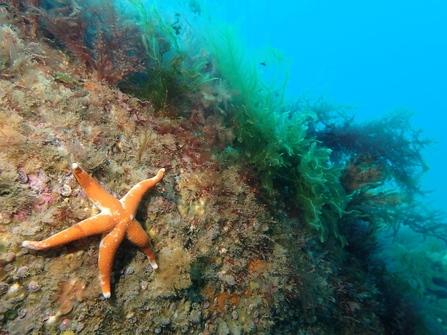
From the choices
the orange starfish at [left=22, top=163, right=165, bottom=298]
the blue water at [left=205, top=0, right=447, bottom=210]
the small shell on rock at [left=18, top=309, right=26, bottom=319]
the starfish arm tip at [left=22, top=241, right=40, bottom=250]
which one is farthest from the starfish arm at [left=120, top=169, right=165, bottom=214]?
the blue water at [left=205, top=0, right=447, bottom=210]

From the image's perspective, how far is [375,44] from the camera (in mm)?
138750

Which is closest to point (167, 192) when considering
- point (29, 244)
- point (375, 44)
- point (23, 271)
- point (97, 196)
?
point (97, 196)

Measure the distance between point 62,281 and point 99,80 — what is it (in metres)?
2.82

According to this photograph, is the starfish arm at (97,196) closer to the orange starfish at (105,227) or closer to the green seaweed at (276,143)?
the orange starfish at (105,227)

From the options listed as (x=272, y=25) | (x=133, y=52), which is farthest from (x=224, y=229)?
(x=272, y=25)

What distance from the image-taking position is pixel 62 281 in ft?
7.72

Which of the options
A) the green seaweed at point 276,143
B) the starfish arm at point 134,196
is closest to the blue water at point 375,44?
the green seaweed at point 276,143

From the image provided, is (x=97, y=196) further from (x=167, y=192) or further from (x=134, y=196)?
(x=167, y=192)

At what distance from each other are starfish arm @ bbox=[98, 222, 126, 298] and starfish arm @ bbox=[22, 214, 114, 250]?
0.26 ft

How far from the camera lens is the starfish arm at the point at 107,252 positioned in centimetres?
227

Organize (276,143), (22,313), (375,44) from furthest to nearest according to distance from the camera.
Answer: (375,44)
(276,143)
(22,313)

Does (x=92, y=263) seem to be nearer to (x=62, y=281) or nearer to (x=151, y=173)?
(x=62, y=281)

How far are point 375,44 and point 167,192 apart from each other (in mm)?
180369

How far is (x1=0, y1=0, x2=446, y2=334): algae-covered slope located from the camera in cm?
239
